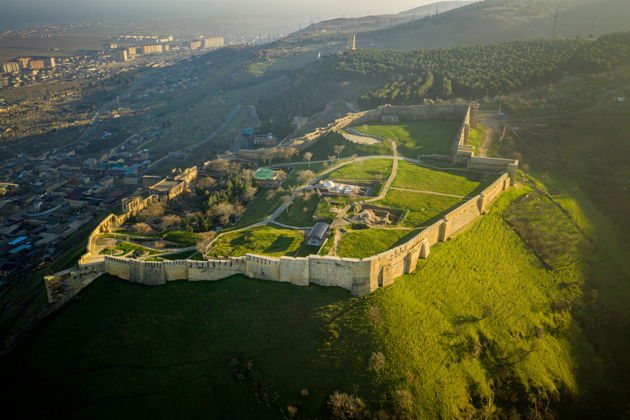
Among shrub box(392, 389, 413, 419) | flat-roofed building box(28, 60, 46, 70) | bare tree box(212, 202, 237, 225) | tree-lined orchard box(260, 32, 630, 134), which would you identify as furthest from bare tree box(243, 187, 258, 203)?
flat-roofed building box(28, 60, 46, 70)

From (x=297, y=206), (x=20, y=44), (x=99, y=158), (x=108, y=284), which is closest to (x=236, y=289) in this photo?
(x=108, y=284)

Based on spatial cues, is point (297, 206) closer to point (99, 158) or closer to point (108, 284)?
point (108, 284)

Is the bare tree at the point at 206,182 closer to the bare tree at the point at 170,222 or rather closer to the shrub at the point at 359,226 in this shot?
the bare tree at the point at 170,222

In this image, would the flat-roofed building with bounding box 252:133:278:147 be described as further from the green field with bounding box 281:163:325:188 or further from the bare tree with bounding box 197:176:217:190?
the green field with bounding box 281:163:325:188

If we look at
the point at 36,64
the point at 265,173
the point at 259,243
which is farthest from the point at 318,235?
the point at 36,64

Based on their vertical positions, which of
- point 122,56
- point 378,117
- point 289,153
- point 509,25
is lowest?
point 289,153

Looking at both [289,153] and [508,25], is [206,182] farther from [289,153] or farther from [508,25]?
[508,25]

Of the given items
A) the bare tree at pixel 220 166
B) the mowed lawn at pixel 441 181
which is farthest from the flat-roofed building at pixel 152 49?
the mowed lawn at pixel 441 181
